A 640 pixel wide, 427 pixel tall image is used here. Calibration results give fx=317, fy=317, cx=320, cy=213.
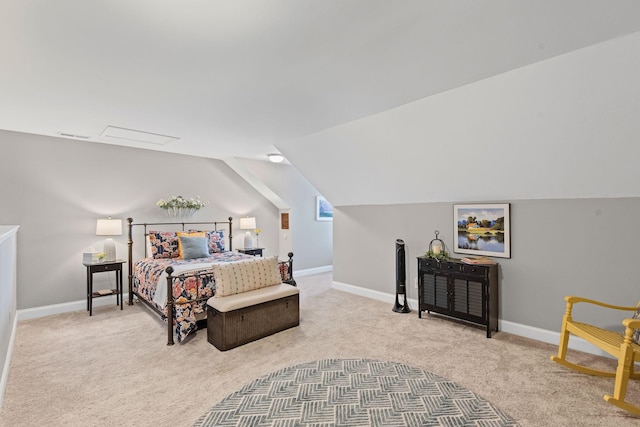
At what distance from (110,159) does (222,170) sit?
1941mm

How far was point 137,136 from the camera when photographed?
463 centimetres

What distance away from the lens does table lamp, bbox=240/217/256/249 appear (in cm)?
646

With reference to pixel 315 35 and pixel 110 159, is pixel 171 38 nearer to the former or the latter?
pixel 315 35

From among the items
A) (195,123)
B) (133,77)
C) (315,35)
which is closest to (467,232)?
(315,35)

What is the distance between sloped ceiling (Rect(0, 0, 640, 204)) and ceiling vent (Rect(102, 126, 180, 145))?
215 mm

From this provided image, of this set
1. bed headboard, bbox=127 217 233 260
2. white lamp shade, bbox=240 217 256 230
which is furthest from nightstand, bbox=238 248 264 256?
white lamp shade, bbox=240 217 256 230

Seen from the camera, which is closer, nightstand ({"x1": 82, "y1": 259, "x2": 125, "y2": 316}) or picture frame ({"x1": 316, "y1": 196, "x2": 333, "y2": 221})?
nightstand ({"x1": 82, "y1": 259, "x2": 125, "y2": 316})

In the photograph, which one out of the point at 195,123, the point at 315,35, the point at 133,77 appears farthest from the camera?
the point at 195,123

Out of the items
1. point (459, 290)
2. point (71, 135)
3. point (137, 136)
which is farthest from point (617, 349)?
point (71, 135)

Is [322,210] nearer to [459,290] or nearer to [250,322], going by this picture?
[459,290]

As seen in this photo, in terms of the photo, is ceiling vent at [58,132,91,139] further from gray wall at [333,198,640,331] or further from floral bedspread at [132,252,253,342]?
gray wall at [333,198,640,331]

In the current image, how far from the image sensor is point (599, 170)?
118 inches

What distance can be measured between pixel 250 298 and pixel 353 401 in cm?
161

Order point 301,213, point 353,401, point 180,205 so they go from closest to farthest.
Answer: point 353,401 < point 180,205 < point 301,213
